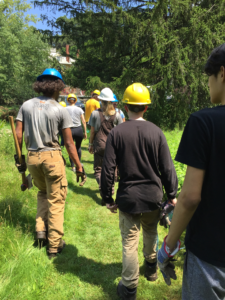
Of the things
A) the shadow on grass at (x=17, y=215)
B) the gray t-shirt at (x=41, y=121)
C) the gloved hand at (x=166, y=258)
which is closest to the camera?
the gloved hand at (x=166, y=258)

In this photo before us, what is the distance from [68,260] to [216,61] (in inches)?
114

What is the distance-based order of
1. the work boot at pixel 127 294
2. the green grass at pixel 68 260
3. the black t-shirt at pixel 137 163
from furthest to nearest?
the green grass at pixel 68 260, the work boot at pixel 127 294, the black t-shirt at pixel 137 163

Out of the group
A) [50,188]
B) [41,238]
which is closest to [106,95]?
Result: [50,188]

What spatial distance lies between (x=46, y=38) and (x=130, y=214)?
14.3 m

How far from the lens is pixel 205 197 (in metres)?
1.28

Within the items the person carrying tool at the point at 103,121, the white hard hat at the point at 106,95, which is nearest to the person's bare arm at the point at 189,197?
the person carrying tool at the point at 103,121

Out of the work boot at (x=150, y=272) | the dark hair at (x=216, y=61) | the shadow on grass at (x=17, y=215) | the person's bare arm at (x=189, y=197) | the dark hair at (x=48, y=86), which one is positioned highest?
the dark hair at (x=216, y=61)

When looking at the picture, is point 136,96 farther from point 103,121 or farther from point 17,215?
point 17,215

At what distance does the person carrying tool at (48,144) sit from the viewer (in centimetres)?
291

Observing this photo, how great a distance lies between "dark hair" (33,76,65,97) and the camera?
2.99 metres

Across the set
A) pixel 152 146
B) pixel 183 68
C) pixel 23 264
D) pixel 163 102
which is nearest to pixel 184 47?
pixel 183 68

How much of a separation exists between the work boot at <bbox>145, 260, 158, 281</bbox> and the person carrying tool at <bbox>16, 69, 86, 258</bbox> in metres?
1.19

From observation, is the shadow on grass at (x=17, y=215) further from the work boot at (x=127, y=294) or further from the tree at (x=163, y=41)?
the tree at (x=163, y=41)

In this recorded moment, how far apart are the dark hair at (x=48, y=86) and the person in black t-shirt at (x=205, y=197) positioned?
2.15 metres
